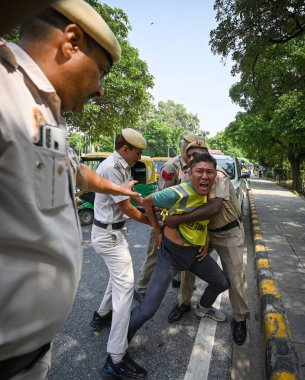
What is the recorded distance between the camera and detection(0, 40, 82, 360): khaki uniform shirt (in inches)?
29.5

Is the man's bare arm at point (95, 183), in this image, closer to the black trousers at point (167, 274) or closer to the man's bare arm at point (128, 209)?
the man's bare arm at point (128, 209)

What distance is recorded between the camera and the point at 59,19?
0.99 meters

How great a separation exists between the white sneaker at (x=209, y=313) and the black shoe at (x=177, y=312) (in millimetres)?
150

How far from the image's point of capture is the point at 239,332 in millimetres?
2928

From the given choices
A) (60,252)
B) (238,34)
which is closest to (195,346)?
(60,252)

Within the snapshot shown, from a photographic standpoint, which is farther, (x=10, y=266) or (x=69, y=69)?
(x=69, y=69)

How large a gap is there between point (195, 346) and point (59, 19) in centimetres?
285

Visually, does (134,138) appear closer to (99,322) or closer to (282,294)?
(99,322)

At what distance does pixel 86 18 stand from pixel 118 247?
199cm

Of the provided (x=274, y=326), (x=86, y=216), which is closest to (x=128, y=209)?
(x=274, y=326)

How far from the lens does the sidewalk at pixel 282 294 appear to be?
241cm

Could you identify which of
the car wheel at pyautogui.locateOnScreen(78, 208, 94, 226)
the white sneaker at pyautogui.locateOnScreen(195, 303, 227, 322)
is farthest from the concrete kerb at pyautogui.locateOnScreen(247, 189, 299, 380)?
the car wheel at pyautogui.locateOnScreen(78, 208, 94, 226)

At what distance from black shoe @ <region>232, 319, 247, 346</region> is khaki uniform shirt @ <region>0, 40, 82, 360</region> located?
8.04ft

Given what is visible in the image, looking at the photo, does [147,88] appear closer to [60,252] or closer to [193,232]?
[193,232]
